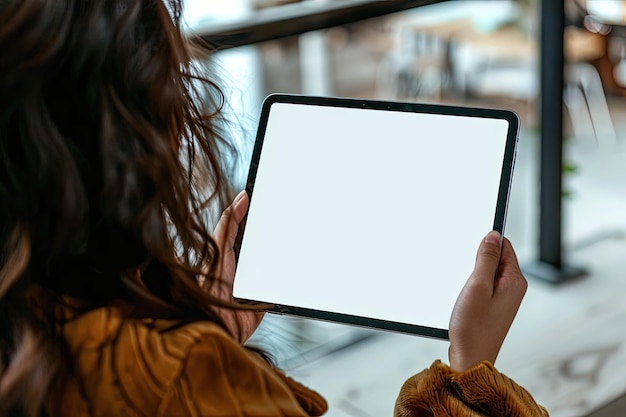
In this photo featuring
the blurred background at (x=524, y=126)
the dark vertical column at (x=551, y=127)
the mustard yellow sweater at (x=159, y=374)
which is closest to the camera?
the mustard yellow sweater at (x=159, y=374)

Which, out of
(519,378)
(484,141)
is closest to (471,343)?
(484,141)

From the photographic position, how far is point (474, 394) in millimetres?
732

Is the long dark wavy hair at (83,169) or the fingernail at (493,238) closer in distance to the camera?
the long dark wavy hair at (83,169)

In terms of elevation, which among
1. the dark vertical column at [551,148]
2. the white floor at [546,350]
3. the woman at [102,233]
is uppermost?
the woman at [102,233]

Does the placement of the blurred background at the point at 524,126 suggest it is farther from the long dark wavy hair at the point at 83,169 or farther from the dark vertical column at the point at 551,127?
the long dark wavy hair at the point at 83,169

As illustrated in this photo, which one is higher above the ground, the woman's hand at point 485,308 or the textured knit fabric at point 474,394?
the woman's hand at point 485,308

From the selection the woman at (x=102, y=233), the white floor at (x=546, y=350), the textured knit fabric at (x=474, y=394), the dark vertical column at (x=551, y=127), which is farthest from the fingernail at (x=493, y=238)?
the dark vertical column at (x=551, y=127)

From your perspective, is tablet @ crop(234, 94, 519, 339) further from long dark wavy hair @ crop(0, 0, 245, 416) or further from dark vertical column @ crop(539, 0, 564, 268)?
dark vertical column @ crop(539, 0, 564, 268)

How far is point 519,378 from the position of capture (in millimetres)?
1612

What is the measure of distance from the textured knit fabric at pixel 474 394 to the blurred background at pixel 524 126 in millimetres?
227

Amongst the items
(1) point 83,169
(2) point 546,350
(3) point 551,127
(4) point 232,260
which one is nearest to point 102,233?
(1) point 83,169

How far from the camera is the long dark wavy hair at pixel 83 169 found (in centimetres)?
58

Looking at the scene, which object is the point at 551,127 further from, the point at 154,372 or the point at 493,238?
the point at 154,372

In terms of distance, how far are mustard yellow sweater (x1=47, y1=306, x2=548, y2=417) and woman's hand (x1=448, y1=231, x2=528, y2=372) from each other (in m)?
0.20
